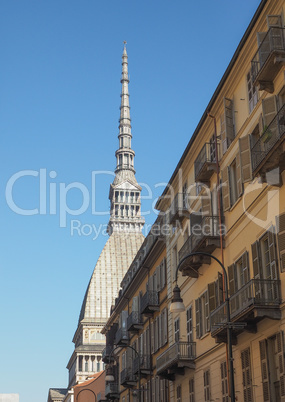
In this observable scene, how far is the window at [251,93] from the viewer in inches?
1024

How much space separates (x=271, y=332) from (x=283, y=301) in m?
1.46

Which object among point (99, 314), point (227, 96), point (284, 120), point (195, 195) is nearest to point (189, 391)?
point (195, 195)

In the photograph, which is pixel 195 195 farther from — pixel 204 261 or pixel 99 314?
pixel 99 314

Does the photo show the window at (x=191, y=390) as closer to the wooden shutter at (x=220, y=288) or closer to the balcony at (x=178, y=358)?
the balcony at (x=178, y=358)

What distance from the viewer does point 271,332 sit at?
76.5 ft

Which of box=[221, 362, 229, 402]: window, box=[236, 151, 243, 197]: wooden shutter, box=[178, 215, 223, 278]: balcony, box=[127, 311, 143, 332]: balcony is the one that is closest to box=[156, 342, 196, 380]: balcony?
box=[178, 215, 223, 278]: balcony

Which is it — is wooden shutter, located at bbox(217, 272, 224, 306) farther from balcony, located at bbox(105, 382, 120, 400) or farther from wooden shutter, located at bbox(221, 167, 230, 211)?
balcony, located at bbox(105, 382, 120, 400)

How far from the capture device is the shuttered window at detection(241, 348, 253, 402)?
25172mm

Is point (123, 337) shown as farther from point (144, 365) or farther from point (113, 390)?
point (144, 365)

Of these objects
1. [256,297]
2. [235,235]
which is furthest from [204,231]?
[256,297]

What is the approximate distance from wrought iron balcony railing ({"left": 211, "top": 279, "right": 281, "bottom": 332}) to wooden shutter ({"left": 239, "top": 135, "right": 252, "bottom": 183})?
443 centimetres

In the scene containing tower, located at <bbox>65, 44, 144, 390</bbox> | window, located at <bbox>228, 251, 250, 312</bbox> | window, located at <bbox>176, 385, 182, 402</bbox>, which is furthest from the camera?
tower, located at <bbox>65, 44, 144, 390</bbox>

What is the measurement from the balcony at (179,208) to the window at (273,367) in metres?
12.8

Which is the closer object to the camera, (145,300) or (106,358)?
(145,300)
